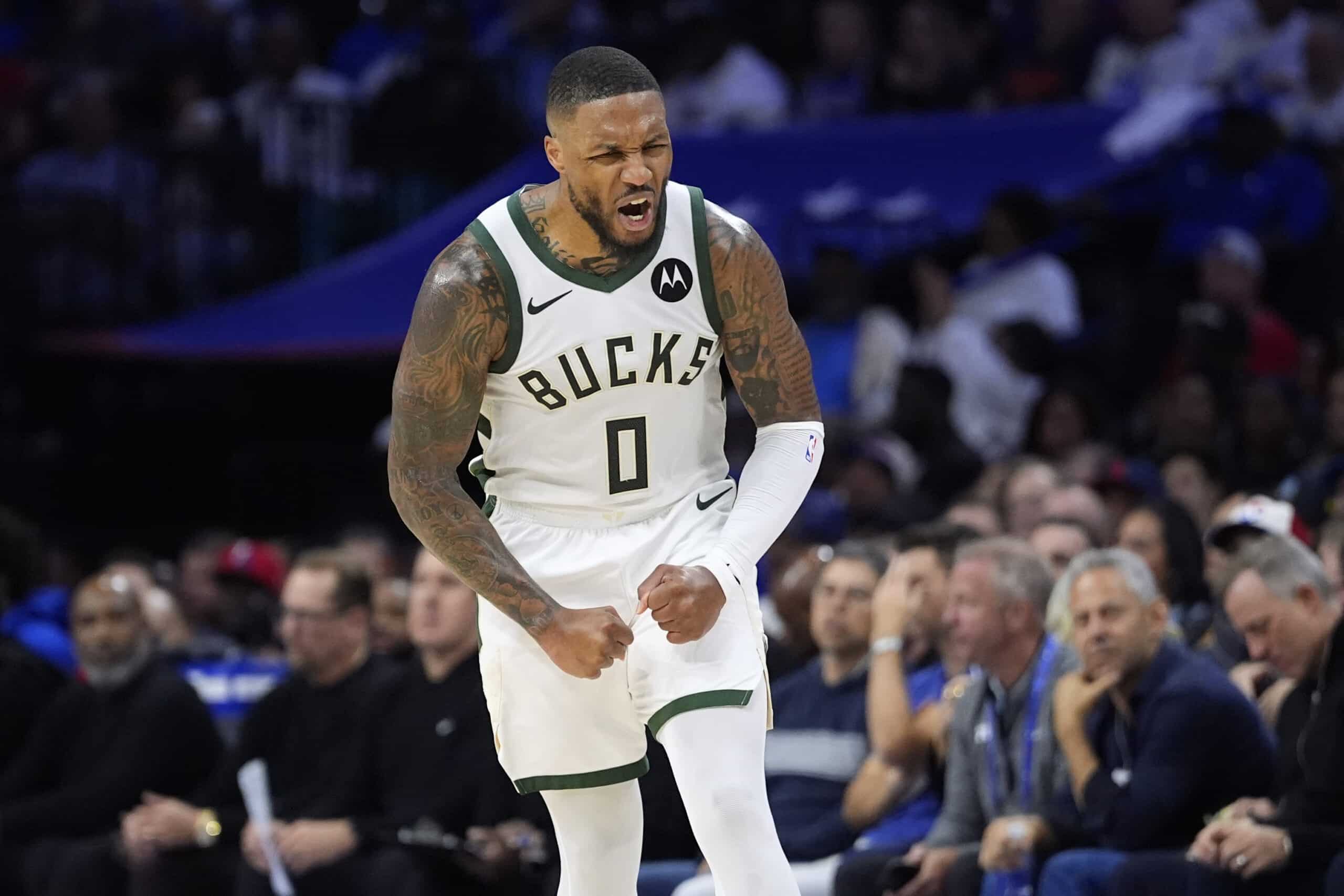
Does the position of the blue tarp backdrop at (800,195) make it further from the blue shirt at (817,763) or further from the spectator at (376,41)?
the blue shirt at (817,763)

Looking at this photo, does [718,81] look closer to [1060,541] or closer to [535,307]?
[1060,541]

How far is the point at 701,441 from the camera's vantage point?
479 centimetres

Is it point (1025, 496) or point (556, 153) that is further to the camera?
point (1025, 496)

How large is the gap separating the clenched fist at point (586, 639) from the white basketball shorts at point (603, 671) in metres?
0.14

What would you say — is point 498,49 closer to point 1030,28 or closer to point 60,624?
point 1030,28

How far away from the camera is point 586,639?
4.38 metres

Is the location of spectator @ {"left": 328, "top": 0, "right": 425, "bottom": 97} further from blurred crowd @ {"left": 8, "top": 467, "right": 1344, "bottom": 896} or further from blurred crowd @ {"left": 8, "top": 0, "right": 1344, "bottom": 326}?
blurred crowd @ {"left": 8, "top": 467, "right": 1344, "bottom": 896}

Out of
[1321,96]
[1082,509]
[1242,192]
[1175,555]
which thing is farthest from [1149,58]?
[1175,555]

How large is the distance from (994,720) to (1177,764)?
0.70 meters

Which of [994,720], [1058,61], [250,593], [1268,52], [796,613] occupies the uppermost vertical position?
[1058,61]

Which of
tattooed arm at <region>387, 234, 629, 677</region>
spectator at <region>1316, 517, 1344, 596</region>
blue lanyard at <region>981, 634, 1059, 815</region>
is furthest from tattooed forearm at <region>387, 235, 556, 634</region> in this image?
spectator at <region>1316, 517, 1344, 596</region>

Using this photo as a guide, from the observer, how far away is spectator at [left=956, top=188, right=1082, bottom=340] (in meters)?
→ 10.8

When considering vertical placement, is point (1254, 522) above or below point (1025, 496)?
below

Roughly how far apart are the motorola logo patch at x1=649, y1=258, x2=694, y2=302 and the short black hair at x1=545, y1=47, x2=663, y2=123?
36 cm
